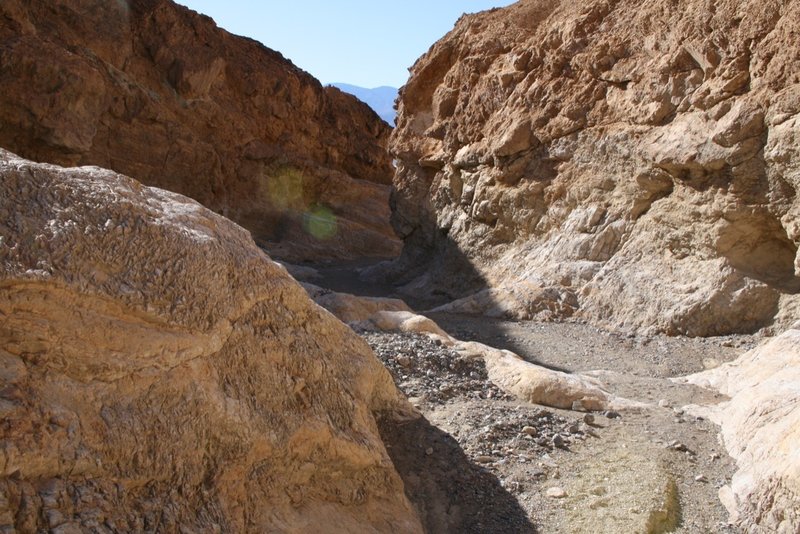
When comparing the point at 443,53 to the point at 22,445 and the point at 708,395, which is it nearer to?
the point at 708,395

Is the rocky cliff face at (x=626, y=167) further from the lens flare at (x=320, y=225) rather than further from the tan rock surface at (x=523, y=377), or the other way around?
the lens flare at (x=320, y=225)

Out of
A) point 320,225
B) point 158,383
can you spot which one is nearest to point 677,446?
point 158,383

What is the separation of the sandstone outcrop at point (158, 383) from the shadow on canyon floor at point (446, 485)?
26cm

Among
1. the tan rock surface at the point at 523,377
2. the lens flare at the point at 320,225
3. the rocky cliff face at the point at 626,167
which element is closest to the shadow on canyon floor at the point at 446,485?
the tan rock surface at the point at 523,377

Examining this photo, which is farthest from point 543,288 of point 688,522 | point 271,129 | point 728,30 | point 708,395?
point 271,129

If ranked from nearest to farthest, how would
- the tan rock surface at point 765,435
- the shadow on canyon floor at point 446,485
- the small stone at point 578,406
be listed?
the tan rock surface at point 765,435
the shadow on canyon floor at point 446,485
the small stone at point 578,406

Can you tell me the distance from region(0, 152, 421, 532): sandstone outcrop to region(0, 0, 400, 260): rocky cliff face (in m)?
16.8

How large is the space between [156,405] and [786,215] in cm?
805

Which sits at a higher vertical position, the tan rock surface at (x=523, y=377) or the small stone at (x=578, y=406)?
the tan rock surface at (x=523, y=377)

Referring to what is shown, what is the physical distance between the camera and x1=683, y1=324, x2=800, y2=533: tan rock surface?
3168 millimetres

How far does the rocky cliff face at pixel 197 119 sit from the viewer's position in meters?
17.3

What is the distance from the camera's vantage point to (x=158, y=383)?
2504 mm

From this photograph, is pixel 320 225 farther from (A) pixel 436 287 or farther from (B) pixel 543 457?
(B) pixel 543 457

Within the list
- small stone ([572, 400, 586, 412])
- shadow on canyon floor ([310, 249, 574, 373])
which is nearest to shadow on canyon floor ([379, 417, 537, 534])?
small stone ([572, 400, 586, 412])
